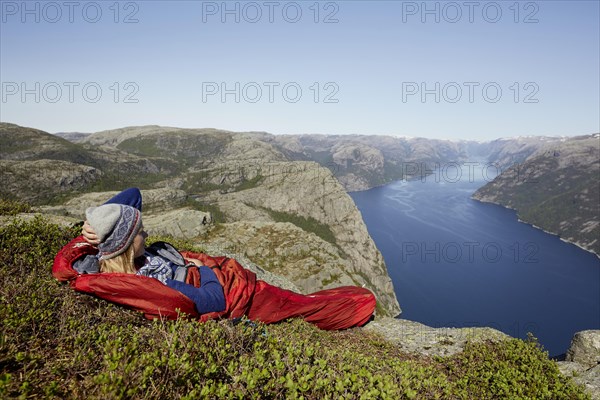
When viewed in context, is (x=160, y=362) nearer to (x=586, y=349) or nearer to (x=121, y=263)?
(x=121, y=263)

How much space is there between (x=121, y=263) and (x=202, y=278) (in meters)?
1.68

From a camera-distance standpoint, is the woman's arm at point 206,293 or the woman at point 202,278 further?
the woman's arm at point 206,293

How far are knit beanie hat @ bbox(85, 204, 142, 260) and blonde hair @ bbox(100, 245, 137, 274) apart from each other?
12 centimetres

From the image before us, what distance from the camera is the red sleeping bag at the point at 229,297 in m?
5.79

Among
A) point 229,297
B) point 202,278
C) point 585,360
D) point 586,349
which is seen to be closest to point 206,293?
point 202,278

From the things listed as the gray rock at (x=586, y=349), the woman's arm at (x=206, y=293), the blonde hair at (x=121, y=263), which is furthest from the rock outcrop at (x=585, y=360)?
the blonde hair at (x=121, y=263)

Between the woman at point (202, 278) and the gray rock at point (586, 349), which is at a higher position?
the woman at point (202, 278)

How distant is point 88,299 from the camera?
5.84 metres

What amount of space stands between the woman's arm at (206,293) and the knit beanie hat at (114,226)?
3.77ft

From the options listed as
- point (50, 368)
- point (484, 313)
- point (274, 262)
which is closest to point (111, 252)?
point (50, 368)

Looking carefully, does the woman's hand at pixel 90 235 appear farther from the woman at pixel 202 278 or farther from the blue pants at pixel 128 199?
the blue pants at pixel 128 199

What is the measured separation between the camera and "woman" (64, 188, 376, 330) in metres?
5.77

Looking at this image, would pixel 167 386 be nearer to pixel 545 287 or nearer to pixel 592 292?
pixel 545 287

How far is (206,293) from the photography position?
651cm
